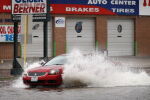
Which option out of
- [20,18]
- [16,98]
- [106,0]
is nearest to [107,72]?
[16,98]

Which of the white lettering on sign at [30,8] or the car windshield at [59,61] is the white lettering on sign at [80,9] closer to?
the white lettering on sign at [30,8]

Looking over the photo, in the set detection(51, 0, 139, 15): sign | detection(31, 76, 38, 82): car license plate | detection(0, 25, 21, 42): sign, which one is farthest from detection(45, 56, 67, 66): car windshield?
detection(51, 0, 139, 15): sign

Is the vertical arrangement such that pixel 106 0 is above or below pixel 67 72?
above

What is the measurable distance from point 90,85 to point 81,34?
22469 millimetres

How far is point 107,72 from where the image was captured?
19.2 m

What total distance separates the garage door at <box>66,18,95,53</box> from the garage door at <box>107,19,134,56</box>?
1.53 meters

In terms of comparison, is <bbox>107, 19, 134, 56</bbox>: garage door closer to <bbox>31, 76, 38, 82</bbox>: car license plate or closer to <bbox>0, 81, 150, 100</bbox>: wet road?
<bbox>31, 76, 38, 82</bbox>: car license plate

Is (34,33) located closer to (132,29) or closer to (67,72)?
(132,29)

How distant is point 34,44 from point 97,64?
20.4 m

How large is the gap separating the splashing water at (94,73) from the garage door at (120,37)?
22.0m

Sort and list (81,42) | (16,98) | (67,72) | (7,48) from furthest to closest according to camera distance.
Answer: (81,42), (7,48), (67,72), (16,98)

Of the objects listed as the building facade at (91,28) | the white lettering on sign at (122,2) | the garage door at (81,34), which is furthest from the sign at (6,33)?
the white lettering on sign at (122,2)

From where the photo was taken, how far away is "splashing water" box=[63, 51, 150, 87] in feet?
59.9

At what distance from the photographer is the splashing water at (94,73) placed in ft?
59.9
